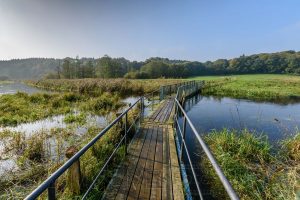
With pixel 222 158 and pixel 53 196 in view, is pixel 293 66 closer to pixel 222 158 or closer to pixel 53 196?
pixel 222 158

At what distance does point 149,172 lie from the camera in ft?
14.0

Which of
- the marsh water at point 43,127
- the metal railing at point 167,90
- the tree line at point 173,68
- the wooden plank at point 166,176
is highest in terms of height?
the tree line at point 173,68

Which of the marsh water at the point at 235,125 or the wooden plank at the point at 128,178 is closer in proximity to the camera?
the wooden plank at the point at 128,178

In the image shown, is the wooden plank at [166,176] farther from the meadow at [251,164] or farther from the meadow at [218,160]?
the meadow at [251,164]

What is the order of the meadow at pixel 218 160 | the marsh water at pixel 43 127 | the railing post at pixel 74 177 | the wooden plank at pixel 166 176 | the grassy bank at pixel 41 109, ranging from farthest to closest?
the grassy bank at pixel 41 109, the marsh water at pixel 43 127, the meadow at pixel 218 160, the wooden plank at pixel 166 176, the railing post at pixel 74 177

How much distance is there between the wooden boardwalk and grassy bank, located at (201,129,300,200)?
1.35 metres

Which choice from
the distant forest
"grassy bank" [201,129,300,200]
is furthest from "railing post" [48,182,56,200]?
the distant forest

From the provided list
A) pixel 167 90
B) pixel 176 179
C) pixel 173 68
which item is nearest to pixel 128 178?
pixel 176 179

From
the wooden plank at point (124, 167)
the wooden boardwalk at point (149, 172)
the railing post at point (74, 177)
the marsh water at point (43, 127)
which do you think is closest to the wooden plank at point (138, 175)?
the wooden boardwalk at point (149, 172)

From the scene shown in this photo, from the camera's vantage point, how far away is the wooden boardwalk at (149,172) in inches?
138

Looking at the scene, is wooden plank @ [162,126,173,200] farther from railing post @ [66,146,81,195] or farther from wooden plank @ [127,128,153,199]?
railing post @ [66,146,81,195]

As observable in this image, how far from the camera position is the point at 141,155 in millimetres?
5152

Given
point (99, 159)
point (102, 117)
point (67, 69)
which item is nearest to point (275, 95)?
point (102, 117)

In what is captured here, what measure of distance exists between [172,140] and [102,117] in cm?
659
